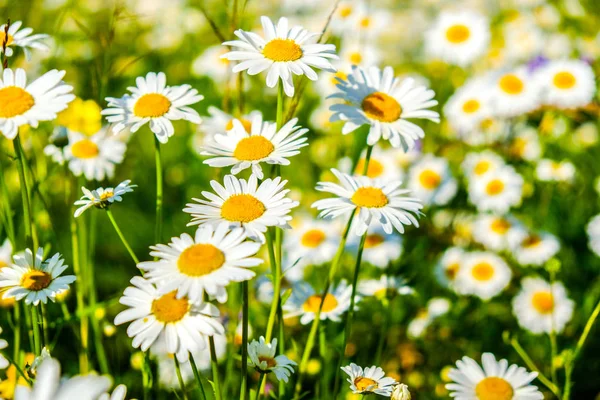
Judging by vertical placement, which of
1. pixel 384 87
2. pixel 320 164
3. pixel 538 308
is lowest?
pixel 538 308

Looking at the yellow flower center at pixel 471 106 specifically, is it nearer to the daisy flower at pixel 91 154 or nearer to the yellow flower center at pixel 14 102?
the daisy flower at pixel 91 154

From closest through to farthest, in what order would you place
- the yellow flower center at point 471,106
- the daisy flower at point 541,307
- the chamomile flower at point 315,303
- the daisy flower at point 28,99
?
the daisy flower at point 28,99 → the chamomile flower at point 315,303 → the daisy flower at point 541,307 → the yellow flower center at point 471,106

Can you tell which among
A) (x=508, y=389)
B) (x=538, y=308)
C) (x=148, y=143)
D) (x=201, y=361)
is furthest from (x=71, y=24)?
(x=508, y=389)

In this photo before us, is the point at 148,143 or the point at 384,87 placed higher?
the point at 384,87

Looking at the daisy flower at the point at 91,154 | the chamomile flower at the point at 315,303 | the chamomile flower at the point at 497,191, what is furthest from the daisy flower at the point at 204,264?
the chamomile flower at the point at 497,191

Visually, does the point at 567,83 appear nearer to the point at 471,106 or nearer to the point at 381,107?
the point at 471,106

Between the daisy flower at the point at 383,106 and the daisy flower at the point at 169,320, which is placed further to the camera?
the daisy flower at the point at 383,106

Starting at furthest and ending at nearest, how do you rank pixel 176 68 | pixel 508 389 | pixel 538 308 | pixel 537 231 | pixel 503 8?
pixel 503 8, pixel 176 68, pixel 537 231, pixel 538 308, pixel 508 389

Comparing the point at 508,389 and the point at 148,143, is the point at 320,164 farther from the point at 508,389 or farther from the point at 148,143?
the point at 508,389

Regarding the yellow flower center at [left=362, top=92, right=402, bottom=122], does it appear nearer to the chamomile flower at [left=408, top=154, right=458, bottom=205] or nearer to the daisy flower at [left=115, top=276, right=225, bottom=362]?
the daisy flower at [left=115, top=276, right=225, bottom=362]
